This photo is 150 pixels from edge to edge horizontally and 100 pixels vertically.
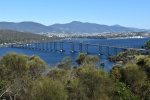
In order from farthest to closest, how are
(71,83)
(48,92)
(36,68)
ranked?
(36,68) < (71,83) < (48,92)

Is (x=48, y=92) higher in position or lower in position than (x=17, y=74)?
higher

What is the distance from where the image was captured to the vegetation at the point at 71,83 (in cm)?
1318

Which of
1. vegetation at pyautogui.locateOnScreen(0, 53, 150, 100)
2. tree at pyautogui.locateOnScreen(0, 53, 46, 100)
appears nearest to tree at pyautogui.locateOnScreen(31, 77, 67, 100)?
vegetation at pyautogui.locateOnScreen(0, 53, 150, 100)

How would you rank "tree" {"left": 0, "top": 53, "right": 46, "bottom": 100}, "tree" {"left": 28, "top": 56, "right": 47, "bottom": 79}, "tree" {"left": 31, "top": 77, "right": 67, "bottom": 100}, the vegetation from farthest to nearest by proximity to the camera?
"tree" {"left": 28, "top": 56, "right": 47, "bottom": 79} < "tree" {"left": 0, "top": 53, "right": 46, "bottom": 100} < the vegetation < "tree" {"left": 31, "top": 77, "right": 67, "bottom": 100}

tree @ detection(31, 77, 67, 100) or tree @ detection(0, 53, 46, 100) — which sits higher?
tree @ detection(31, 77, 67, 100)

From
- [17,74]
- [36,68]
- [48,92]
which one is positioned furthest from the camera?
Result: [36,68]

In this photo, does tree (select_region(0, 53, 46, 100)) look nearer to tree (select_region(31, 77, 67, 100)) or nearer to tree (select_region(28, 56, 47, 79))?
tree (select_region(28, 56, 47, 79))

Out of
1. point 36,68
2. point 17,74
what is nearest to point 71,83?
point 17,74

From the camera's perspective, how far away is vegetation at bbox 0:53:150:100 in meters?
13.2

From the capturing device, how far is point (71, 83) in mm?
16266

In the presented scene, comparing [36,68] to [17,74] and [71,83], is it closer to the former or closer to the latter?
[17,74]

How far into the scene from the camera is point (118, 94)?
1496 centimetres

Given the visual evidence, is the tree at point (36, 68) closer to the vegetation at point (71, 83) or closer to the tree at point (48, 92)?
the vegetation at point (71, 83)

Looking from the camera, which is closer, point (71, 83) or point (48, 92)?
point (48, 92)
